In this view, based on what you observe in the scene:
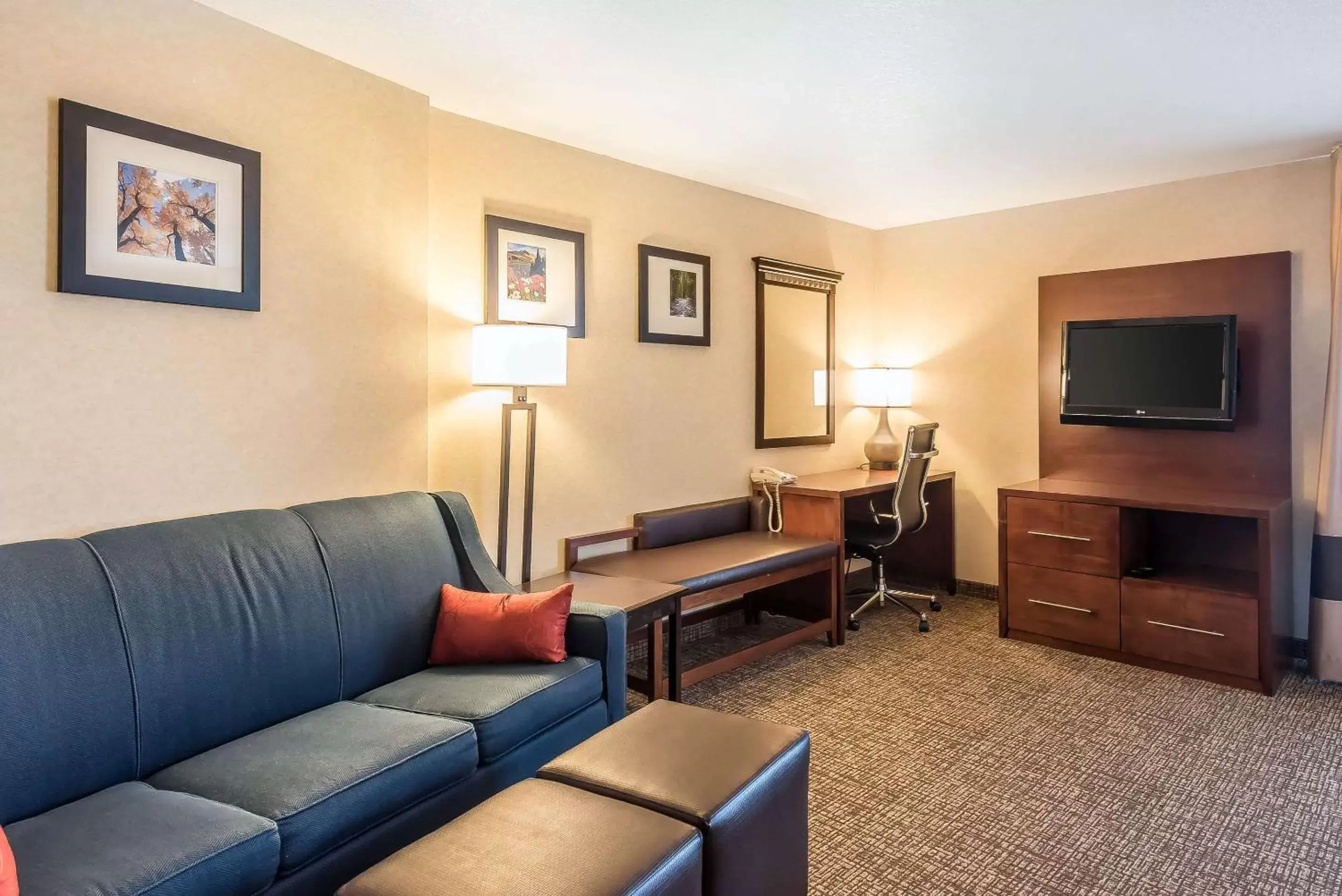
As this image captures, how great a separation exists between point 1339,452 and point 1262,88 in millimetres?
1692

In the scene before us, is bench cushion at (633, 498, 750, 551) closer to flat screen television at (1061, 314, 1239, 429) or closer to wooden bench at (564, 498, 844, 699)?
wooden bench at (564, 498, 844, 699)

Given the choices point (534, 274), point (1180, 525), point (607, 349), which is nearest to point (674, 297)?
point (607, 349)

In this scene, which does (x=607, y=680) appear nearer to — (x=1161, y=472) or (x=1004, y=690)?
(x=1004, y=690)

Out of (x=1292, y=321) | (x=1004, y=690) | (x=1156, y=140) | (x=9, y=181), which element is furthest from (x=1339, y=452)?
(x=9, y=181)

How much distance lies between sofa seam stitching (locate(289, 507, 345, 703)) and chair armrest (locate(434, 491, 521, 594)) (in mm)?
496

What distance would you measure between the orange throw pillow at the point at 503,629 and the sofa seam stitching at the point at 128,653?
0.84 metres

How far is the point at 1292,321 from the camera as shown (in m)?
3.92

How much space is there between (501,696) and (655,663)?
0.98 meters

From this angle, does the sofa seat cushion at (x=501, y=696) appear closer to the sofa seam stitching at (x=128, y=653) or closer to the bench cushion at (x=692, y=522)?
the sofa seam stitching at (x=128, y=653)

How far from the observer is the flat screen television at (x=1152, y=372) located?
396 centimetres

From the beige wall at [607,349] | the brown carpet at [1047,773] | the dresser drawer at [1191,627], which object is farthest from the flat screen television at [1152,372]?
the beige wall at [607,349]

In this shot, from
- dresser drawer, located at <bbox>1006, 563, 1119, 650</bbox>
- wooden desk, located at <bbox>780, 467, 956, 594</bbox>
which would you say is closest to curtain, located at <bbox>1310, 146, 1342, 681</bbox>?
dresser drawer, located at <bbox>1006, 563, 1119, 650</bbox>

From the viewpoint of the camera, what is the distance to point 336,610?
242 cm

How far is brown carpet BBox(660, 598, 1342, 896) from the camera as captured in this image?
2191 mm
